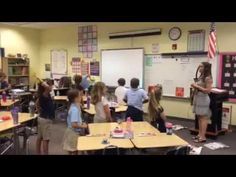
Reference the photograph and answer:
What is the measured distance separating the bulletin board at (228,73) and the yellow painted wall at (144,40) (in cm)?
17

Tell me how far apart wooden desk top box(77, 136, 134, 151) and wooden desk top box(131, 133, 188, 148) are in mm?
99

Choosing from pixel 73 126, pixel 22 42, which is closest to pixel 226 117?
pixel 73 126

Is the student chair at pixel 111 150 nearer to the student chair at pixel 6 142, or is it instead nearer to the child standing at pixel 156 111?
the child standing at pixel 156 111

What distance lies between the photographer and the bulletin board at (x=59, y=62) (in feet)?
33.4

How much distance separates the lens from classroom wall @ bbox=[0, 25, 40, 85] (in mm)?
9672

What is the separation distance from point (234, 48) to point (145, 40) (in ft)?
8.03

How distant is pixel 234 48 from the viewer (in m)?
6.41

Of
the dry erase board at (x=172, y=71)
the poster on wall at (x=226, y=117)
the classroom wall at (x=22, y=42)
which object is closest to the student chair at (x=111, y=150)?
the poster on wall at (x=226, y=117)

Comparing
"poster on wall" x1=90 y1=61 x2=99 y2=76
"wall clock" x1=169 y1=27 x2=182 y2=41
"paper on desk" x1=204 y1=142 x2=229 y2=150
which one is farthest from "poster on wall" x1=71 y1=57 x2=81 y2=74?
"paper on desk" x1=204 y1=142 x2=229 y2=150

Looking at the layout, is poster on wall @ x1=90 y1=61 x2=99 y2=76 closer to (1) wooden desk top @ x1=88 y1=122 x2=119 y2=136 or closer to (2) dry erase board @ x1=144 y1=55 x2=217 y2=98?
(2) dry erase board @ x1=144 y1=55 x2=217 y2=98

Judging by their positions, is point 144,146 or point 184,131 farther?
→ point 184,131

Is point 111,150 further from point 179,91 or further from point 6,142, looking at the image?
point 179,91
